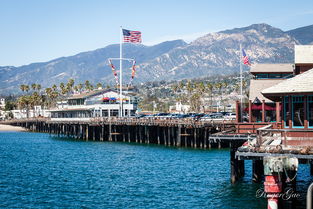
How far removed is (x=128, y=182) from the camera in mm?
36000

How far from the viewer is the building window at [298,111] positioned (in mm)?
24484

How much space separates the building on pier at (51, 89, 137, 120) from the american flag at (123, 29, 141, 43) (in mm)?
23570

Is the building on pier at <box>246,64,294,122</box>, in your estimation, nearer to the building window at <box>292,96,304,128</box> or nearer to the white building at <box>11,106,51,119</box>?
the building window at <box>292,96,304,128</box>

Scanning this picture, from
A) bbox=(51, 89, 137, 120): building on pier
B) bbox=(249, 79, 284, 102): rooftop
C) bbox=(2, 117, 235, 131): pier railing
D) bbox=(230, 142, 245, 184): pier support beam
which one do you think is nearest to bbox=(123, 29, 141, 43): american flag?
bbox=(2, 117, 235, 131): pier railing

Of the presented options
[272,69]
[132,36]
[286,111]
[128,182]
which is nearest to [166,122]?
[132,36]

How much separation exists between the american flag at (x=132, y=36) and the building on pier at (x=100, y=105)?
23570 mm

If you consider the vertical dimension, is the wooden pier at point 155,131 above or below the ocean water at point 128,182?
above

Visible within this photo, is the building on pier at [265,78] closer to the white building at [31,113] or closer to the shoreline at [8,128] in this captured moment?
the shoreline at [8,128]

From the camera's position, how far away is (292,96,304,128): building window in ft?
80.3

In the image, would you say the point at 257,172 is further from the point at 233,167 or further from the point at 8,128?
the point at 8,128

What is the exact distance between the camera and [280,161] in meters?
20.2

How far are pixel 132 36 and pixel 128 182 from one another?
1552 inches

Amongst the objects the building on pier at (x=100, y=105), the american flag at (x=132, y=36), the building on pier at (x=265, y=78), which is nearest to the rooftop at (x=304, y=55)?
the building on pier at (x=265, y=78)

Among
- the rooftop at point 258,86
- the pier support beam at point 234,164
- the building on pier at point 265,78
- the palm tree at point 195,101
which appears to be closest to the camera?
the pier support beam at point 234,164
